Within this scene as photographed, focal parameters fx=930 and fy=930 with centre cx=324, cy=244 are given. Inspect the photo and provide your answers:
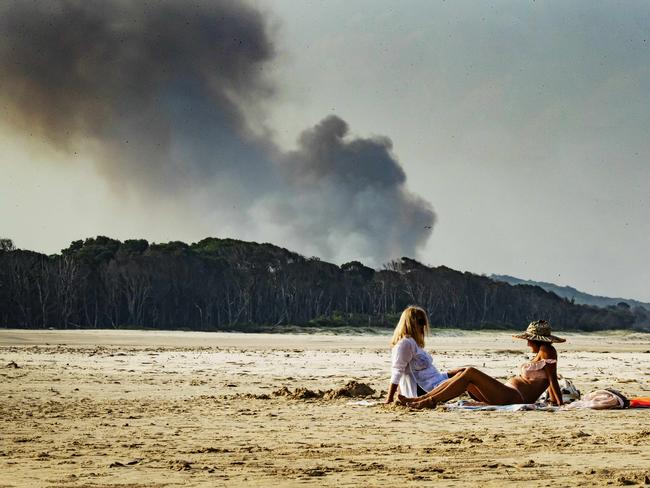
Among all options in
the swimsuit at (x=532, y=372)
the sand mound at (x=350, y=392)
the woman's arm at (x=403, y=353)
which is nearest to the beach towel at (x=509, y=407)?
the swimsuit at (x=532, y=372)

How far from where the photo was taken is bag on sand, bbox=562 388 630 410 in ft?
35.5

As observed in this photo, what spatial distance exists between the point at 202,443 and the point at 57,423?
2.52 m

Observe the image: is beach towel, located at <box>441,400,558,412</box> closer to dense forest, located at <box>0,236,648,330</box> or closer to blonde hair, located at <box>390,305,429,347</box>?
blonde hair, located at <box>390,305,429,347</box>

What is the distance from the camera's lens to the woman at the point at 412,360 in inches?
414

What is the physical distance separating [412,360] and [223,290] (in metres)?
70.4

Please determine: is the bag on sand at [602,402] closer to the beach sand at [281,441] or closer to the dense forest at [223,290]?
the beach sand at [281,441]

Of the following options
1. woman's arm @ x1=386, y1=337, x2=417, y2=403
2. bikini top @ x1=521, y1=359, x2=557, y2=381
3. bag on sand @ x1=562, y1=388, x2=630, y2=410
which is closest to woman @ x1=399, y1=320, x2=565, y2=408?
bikini top @ x1=521, y1=359, x2=557, y2=381

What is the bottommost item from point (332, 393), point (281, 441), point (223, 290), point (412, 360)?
point (281, 441)

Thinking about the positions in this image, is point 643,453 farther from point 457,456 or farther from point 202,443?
point 202,443

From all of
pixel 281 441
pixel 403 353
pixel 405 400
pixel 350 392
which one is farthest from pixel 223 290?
pixel 281 441

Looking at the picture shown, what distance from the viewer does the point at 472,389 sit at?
35.6 feet

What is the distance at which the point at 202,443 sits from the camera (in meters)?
8.38

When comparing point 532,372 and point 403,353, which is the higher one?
point 403,353

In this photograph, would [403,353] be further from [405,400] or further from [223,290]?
[223,290]
